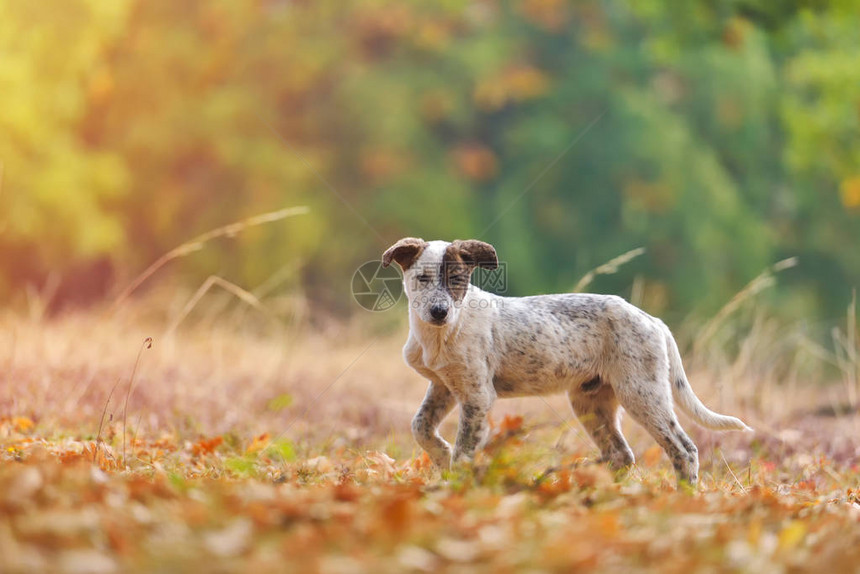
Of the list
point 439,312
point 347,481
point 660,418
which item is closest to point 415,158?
point 660,418

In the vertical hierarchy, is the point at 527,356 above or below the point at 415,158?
above

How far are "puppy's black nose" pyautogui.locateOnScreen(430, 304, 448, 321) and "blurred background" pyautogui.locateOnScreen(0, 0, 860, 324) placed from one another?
1087cm

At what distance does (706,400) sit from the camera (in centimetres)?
809

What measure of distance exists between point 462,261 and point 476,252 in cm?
9

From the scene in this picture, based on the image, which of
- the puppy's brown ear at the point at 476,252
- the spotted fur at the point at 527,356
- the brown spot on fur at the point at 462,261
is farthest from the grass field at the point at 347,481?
the puppy's brown ear at the point at 476,252

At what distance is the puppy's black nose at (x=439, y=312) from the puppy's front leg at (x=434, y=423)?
0.63 metres

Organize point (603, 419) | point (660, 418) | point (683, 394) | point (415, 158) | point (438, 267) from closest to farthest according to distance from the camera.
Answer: point (438, 267), point (660, 418), point (683, 394), point (603, 419), point (415, 158)

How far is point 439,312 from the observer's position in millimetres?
4711

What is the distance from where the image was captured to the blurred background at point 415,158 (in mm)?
16719

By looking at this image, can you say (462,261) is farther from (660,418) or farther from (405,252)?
(660,418)

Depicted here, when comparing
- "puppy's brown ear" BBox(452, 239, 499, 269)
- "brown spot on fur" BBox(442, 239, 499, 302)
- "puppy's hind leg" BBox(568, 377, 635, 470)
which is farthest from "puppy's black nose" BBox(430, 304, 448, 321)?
"puppy's hind leg" BBox(568, 377, 635, 470)

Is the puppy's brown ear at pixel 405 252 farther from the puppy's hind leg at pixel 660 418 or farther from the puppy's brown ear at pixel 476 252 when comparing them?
the puppy's hind leg at pixel 660 418

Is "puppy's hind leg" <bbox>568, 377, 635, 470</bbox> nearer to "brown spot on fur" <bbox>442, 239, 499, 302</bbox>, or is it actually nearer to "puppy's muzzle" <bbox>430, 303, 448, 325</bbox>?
"brown spot on fur" <bbox>442, 239, 499, 302</bbox>

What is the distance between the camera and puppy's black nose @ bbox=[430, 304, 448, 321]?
471 centimetres
